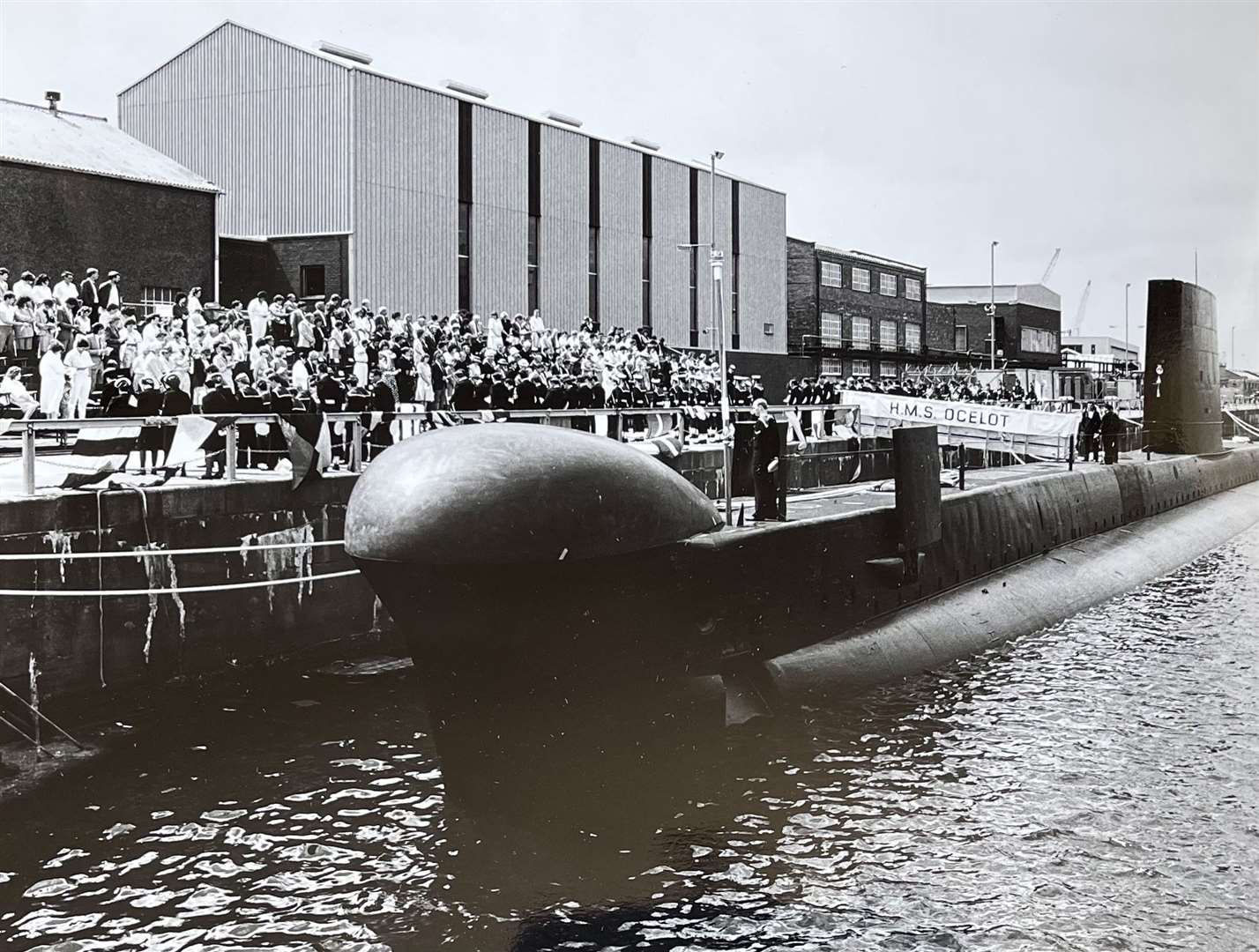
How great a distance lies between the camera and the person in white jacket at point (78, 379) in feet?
56.6

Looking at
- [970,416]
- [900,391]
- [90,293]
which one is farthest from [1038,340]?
[90,293]

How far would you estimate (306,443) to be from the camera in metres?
13.8

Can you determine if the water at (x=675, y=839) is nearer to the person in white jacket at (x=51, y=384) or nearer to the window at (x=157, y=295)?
the person in white jacket at (x=51, y=384)

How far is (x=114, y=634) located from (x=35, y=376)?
32.4 ft

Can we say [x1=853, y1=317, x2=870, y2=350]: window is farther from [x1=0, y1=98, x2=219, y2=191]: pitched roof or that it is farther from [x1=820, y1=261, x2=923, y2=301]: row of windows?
[x1=0, y1=98, x2=219, y2=191]: pitched roof

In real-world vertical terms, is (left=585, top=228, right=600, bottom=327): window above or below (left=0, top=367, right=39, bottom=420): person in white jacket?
A: above

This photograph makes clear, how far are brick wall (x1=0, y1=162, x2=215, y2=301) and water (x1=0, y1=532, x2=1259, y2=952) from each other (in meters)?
19.2

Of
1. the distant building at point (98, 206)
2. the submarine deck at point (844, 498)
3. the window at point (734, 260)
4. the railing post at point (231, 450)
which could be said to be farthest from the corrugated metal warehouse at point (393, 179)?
the submarine deck at point (844, 498)

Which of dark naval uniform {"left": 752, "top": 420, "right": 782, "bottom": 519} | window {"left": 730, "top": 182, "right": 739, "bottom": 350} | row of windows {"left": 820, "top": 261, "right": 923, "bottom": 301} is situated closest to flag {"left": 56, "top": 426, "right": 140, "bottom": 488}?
dark naval uniform {"left": 752, "top": 420, "right": 782, "bottom": 519}

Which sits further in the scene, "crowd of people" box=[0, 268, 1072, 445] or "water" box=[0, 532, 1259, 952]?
"crowd of people" box=[0, 268, 1072, 445]

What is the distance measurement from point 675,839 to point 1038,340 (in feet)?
292

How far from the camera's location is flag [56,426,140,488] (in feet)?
42.2

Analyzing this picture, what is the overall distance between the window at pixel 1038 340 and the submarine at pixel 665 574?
73130 mm

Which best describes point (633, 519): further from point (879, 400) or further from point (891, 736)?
point (879, 400)
